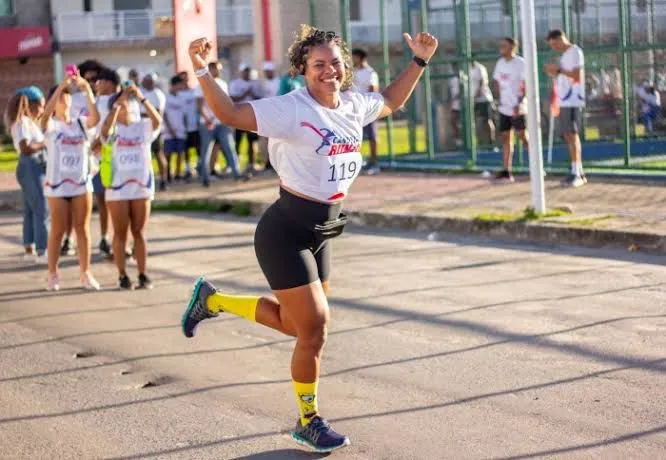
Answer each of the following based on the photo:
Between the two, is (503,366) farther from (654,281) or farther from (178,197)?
(178,197)

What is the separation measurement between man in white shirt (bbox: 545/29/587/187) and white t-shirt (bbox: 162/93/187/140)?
7.76 m

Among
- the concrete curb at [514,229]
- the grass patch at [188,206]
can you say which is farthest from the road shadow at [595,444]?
the grass patch at [188,206]

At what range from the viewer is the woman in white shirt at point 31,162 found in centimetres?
1372

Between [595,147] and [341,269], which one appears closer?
[341,269]

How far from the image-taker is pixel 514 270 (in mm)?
12203

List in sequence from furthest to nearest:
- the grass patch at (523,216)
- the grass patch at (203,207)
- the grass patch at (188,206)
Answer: the grass patch at (188,206), the grass patch at (203,207), the grass patch at (523,216)

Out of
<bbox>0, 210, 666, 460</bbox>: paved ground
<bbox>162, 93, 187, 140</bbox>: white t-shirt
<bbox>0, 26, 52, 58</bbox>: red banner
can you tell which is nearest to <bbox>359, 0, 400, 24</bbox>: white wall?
<bbox>162, 93, 187, 140</bbox>: white t-shirt

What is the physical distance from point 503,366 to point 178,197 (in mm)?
13320

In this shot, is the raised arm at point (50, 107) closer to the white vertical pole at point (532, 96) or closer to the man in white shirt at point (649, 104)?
the white vertical pole at point (532, 96)

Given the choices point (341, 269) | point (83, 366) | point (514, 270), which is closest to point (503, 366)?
point (83, 366)

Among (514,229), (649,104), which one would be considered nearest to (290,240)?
(514,229)

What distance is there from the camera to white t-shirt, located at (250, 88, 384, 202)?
262 inches

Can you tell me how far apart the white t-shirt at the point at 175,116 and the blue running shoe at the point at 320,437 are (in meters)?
16.9

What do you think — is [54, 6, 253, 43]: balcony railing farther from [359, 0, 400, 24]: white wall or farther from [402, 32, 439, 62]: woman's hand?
[402, 32, 439, 62]: woman's hand
